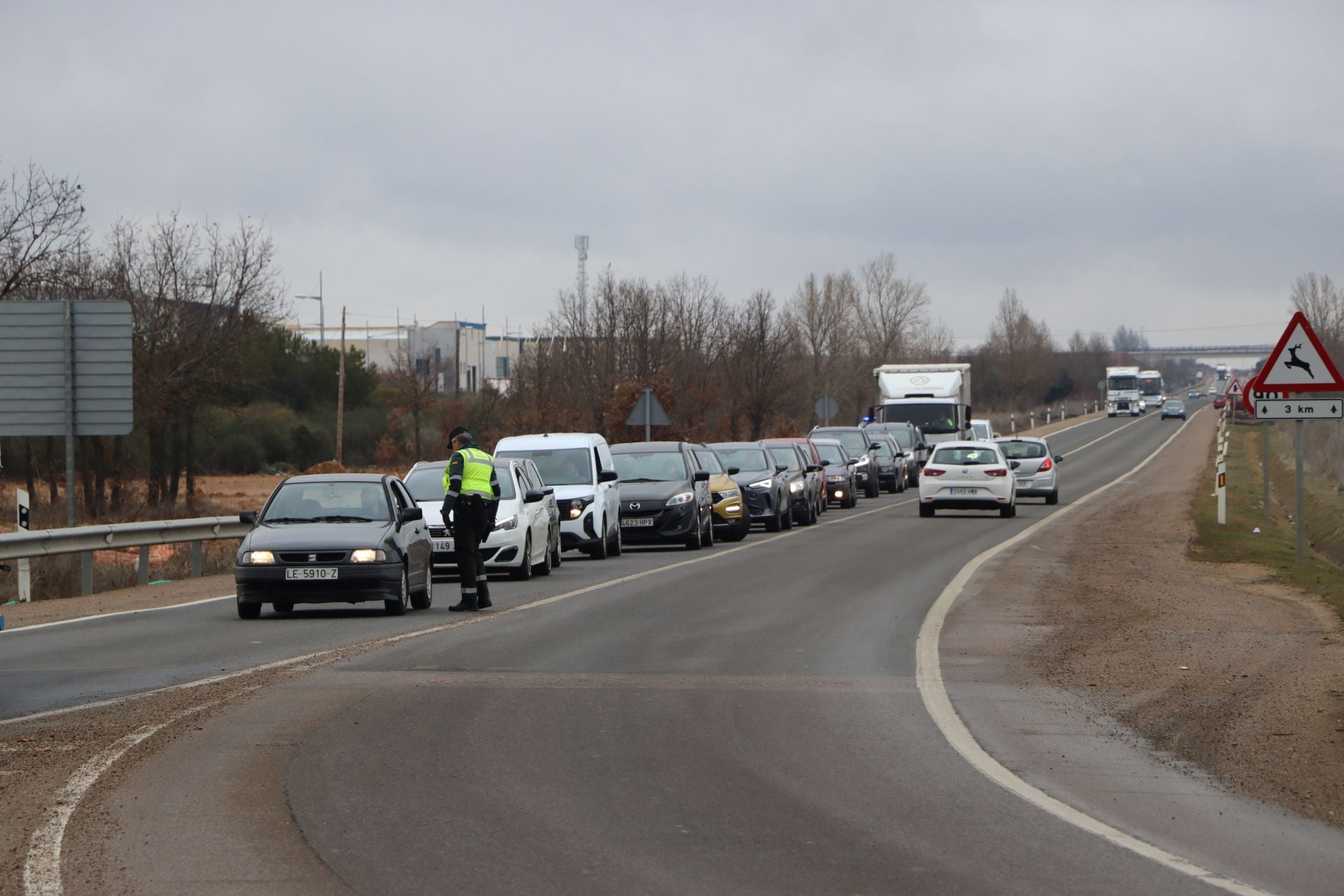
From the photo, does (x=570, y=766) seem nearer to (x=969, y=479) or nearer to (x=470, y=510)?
(x=470, y=510)

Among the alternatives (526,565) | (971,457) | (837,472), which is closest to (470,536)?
(526,565)

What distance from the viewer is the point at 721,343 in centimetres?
6756

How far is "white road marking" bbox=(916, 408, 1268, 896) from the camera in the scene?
6199mm

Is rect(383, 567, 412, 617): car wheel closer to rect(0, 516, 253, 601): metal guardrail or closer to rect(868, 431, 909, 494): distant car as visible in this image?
rect(0, 516, 253, 601): metal guardrail

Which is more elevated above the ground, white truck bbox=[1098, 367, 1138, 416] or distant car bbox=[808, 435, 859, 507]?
white truck bbox=[1098, 367, 1138, 416]

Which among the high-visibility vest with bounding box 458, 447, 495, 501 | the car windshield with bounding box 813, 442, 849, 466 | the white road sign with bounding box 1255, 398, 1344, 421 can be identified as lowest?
the car windshield with bounding box 813, 442, 849, 466

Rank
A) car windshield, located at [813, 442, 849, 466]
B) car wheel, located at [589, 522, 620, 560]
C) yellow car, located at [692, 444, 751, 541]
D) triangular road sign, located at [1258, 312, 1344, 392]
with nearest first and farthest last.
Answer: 1. triangular road sign, located at [1258, 312, 1344, 392]
2. car wheel, located at [589, 522, 620, 560]
3. yellow car, located at [692, 444, 751, 541]
4. car windshield, located at [813, 442, 849, 466]

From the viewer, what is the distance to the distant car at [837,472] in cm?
4219

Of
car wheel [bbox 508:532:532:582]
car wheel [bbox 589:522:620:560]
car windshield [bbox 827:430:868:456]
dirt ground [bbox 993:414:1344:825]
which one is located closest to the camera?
dirt ground [bbox 993:414:1344:825]

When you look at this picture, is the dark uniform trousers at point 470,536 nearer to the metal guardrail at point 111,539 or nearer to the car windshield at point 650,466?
the metal guardrail at point 111,539

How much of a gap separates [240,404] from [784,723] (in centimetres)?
4690

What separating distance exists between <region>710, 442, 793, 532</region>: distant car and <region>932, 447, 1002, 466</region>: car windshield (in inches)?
135

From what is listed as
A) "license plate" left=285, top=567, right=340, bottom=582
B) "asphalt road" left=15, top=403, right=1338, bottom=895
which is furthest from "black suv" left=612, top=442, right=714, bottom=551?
"license plate" left=285, top=567, right=340, bottom=582

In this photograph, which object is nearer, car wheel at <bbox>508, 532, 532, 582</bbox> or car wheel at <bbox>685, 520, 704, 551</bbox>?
car wheel at <bbox>508, 532, 532, 582</bbox>
